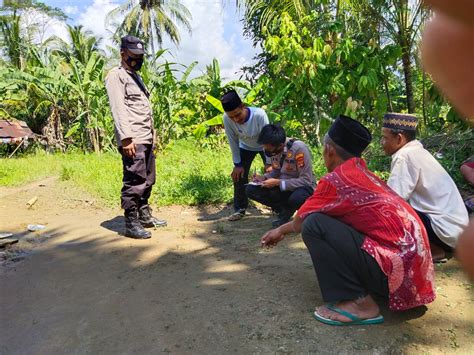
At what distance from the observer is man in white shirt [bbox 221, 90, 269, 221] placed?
405cm

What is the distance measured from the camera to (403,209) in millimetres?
2109

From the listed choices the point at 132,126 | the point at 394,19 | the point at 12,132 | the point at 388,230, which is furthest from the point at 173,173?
the point at 12,132

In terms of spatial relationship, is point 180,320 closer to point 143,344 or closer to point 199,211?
point 143,344

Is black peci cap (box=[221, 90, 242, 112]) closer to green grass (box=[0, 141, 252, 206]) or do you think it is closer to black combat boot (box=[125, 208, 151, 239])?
black combat boot (box=[125, 208, 151, 239])

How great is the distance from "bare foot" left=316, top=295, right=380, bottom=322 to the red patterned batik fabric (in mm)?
105

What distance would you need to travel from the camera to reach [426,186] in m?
2.71

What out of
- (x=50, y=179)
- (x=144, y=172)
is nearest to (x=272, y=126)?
(x=144, y=172)

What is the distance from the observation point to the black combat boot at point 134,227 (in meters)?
3.88

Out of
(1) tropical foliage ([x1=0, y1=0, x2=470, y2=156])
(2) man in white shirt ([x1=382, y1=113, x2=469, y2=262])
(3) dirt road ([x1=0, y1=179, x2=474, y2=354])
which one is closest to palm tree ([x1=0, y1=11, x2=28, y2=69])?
(1) tropical foliage ([x1=0, y1=0, x2=470, y2=156])

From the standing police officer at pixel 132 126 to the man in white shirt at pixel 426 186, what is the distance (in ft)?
7.20

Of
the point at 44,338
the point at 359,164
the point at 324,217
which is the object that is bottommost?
the point at 44,338

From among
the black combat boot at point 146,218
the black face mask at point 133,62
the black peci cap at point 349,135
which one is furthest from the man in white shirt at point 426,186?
the black combat boot at point 146,218

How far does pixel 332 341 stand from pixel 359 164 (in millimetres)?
899

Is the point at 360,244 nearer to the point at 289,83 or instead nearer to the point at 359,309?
the point at 359,309
